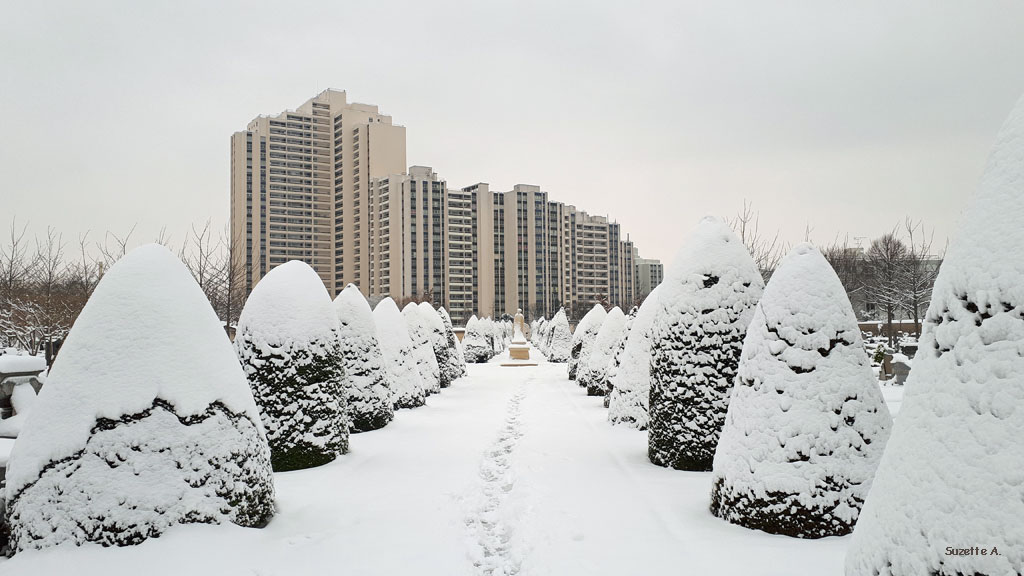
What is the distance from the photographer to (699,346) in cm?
816

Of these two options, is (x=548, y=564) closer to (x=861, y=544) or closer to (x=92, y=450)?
(x=861, y=544)

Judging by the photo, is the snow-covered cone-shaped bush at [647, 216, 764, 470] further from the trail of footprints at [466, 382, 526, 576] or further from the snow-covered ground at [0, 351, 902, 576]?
the trail of footprints at [466, 382, 526, 576]

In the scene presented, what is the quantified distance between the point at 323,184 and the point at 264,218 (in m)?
14.7

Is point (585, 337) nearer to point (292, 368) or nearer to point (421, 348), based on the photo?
point (421, 348)

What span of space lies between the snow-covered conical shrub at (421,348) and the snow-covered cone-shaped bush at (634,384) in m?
6.72

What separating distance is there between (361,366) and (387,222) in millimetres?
101098

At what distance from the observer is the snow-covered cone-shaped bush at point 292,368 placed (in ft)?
28.0

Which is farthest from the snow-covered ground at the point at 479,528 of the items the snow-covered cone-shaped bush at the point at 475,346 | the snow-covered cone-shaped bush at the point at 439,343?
the snow-covered cone-shaped bush at the point at 475,346

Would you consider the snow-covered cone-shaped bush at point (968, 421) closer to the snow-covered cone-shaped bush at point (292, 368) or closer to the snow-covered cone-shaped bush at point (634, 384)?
the snow-covered cone-shaped bush at point (292, 368)

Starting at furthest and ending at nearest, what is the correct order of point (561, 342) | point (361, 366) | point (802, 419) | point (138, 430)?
point (561, 342)
point (361, 366)
point (802, 419)
point (138, 430)

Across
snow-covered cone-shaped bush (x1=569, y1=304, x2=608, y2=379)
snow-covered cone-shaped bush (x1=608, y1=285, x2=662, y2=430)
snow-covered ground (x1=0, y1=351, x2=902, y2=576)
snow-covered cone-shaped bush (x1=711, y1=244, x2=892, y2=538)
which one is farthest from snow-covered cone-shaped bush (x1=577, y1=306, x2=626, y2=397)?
snow-covered cone-shaped bush (x1=711, y1=244, x2=892, y2=538)

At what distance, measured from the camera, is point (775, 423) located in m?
5.66

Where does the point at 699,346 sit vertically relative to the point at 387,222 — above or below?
below

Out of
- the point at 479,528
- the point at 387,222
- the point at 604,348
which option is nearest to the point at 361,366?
the point at 479,528
